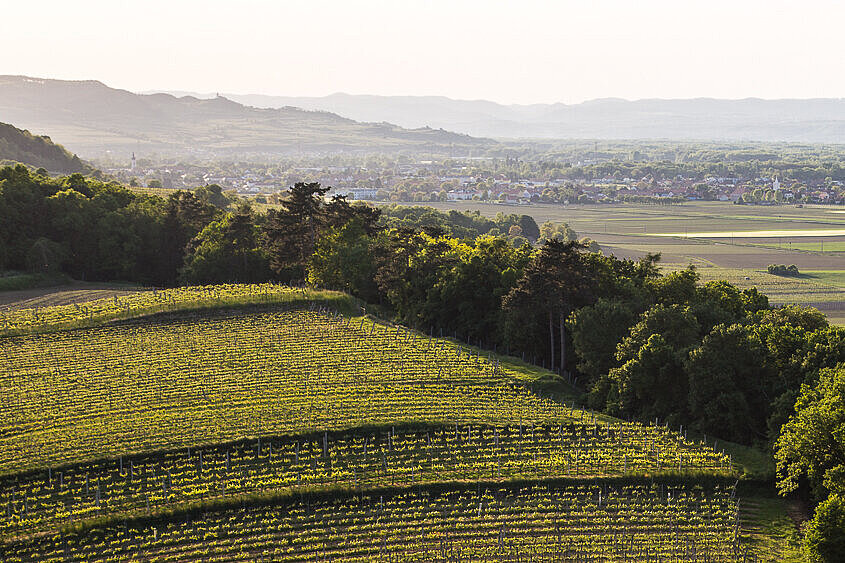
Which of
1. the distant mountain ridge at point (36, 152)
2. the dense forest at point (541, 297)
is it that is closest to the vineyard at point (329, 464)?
the dense forest at point (541, 297)

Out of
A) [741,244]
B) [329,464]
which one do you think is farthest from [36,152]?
[329,464]

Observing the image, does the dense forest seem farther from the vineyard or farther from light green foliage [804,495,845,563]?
the vineyard

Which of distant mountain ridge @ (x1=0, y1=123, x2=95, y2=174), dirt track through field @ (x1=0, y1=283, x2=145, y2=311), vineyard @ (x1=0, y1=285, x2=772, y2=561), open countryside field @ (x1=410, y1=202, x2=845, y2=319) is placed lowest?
open countryside field @ (x1=410, y1=202, x2=845, y2=319)

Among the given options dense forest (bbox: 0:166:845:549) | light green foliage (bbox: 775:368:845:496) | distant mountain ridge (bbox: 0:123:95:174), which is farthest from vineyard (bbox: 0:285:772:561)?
distant mountain ridge (bbox: 0:123:95:174)

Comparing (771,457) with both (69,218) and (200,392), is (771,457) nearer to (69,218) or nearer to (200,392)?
(200,392)

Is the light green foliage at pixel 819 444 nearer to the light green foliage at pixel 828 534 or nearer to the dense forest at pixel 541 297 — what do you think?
the dense forest at pixel 541 297
